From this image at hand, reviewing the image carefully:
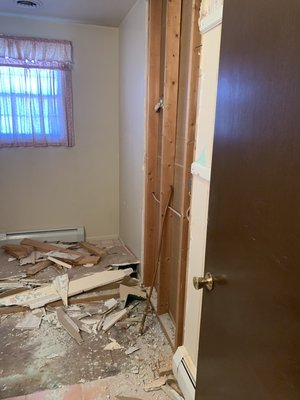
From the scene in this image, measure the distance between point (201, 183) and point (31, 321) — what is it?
1.82 m

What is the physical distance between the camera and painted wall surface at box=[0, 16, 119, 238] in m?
3.64

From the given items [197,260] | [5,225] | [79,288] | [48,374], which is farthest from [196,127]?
[5,225]

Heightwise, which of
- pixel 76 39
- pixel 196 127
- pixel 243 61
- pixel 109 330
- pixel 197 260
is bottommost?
pixel 109 330

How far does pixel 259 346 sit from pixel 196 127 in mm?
1155

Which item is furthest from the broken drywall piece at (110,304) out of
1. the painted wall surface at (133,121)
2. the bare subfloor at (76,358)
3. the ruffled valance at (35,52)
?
the ruffled valance at (35,52)

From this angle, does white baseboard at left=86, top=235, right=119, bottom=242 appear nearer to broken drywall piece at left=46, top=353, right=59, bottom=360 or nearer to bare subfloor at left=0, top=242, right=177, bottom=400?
bare subfloor at left=0, top=242, right=177, bottom=400

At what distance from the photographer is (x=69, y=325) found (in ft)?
7.98

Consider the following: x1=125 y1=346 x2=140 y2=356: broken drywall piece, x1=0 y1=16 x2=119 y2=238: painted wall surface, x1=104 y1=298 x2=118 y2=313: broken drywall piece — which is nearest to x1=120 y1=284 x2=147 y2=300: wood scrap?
x1=104 y1=298 x2=118 y2=313: broken drywall piece

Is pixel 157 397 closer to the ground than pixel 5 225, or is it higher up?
closer to the ground

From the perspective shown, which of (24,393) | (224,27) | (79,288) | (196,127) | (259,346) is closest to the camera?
(259,346)

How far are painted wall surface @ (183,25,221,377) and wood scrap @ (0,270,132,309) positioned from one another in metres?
1.23

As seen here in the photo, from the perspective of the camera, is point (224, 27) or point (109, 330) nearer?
point (224, 27)

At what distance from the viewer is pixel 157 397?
183 cm

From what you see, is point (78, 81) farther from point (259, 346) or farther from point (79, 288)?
point (259, 346)
